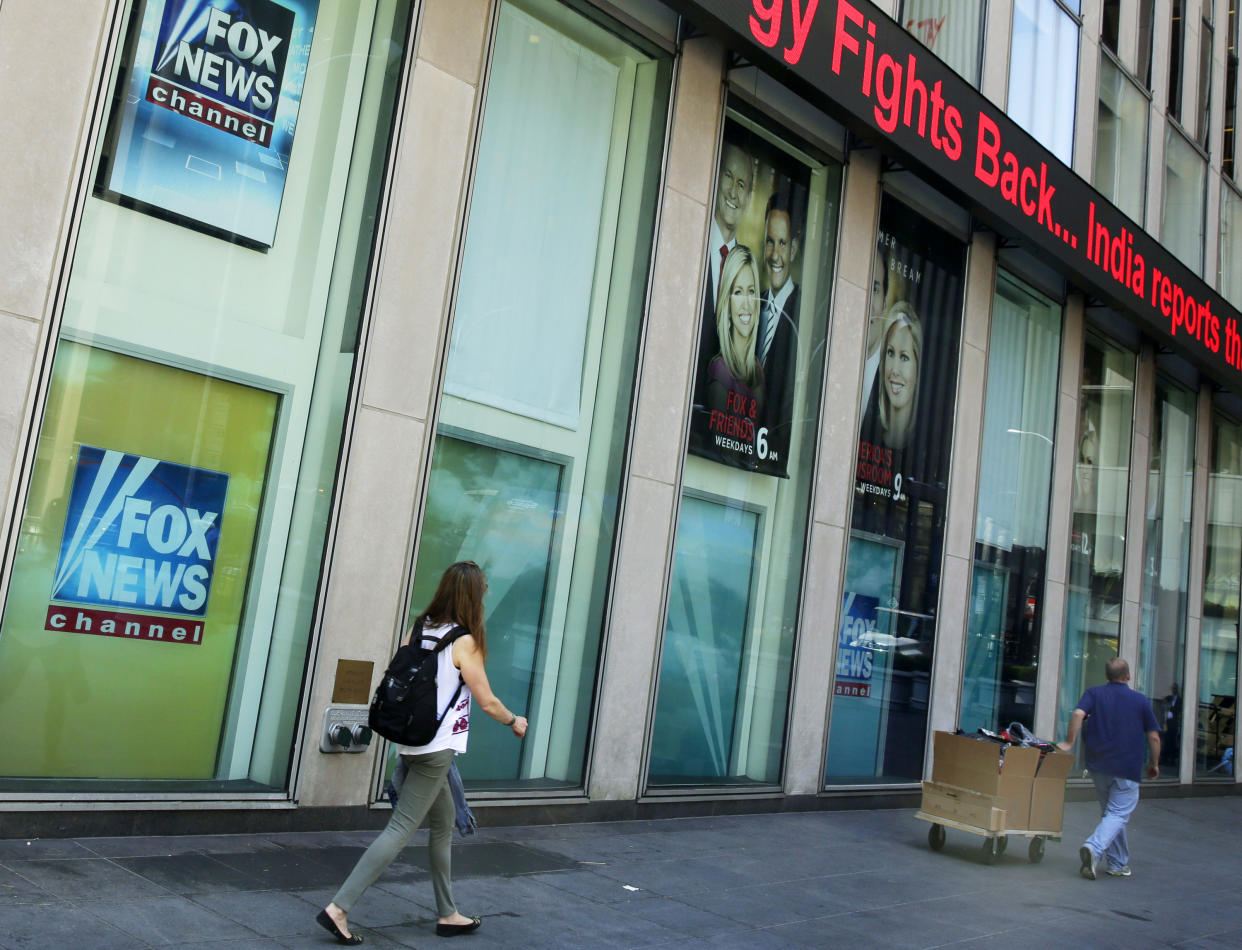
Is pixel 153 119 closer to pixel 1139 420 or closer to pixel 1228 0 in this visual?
pixel 1139 420

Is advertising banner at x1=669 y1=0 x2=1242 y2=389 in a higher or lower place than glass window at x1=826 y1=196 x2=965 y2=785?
higher

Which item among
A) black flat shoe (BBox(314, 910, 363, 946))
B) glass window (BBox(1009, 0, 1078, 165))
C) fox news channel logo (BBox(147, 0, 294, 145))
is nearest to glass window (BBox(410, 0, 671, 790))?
fox news channel logo (BBox(147, 0, 294, 145))

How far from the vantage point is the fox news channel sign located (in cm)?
689

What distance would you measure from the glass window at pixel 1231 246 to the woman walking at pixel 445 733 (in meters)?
18.0

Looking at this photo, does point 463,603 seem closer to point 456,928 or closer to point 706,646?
point 456,928

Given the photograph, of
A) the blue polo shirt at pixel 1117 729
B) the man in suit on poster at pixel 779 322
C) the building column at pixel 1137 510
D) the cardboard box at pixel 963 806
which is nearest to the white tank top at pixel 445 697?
the cardboard box at pixel 963 806

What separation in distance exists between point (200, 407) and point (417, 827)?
3.12 meters

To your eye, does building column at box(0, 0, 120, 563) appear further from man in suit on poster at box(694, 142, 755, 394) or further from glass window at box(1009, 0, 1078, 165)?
glass window at box(1009, 0, 1078, 165)

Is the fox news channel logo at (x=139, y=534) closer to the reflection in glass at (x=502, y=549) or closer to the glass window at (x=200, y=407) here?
the glass window at (x=200, y=407)

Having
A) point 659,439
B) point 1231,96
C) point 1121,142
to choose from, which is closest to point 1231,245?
point 1231,96

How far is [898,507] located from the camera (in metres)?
12.9

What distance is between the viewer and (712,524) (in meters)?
10.9

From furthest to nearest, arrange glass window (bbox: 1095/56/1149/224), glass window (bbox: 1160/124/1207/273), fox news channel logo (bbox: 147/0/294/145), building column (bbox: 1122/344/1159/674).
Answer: glass window (bbox: 1160/124/1207/273) → building column (bbox: 1122/344/1159/674) → glass window (bbox: 1095/56/1149/224) → fox news channel logo (bbox: 147/0/294/145)

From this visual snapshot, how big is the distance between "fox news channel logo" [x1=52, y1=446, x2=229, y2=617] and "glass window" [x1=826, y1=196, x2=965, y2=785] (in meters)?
6.76
